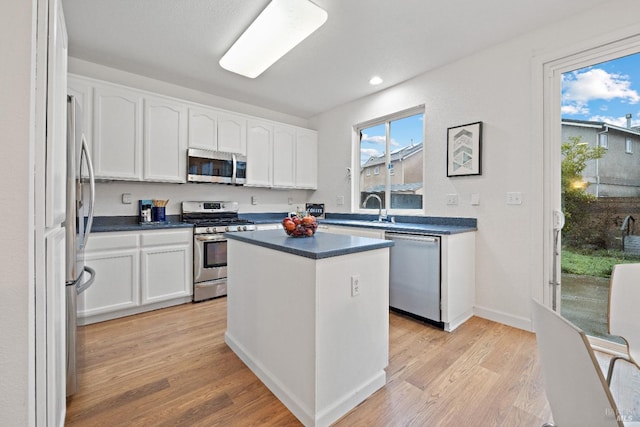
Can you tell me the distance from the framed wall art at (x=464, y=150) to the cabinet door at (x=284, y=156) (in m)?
2.35

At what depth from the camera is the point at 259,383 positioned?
5.96 feet

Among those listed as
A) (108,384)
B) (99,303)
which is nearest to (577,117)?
(108,384)

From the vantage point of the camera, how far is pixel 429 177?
3332 mm

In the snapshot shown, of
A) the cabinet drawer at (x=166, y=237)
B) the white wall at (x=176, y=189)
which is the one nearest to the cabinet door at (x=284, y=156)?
the white wall at (x=176, y=189)

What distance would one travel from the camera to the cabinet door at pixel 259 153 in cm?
405

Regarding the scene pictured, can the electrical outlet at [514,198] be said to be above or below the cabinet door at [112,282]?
above

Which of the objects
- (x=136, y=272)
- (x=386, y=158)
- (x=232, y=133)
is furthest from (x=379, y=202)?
(x=136, y=272)

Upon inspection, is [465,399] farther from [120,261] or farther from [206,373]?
[120,261]

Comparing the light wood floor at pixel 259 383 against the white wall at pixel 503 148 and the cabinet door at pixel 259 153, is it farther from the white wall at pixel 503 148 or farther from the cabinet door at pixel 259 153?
the cabinet door at pixel 259 153

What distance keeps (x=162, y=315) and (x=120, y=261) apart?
→ 2.25ft

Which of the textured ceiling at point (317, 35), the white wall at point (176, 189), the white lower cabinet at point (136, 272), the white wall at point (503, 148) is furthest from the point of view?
the white wall at point (176, 189)

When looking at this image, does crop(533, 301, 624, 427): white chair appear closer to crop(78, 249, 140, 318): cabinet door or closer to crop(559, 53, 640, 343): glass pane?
crop(559, 53, 640, 343): glass pane

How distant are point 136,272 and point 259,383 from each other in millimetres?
1918

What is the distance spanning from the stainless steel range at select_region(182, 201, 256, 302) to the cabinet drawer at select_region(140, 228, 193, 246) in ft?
0.28
